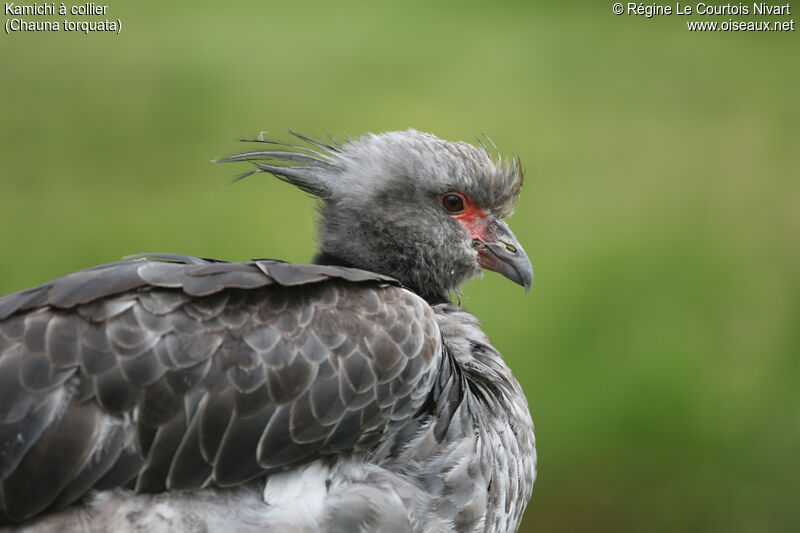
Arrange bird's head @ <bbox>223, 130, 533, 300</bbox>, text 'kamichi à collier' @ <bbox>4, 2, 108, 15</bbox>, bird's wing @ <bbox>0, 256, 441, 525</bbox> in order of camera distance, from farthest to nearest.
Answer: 1. text 'kamichi à collier' @ <bbox>4, 2, 108, 15</bbox>
2. bird's head @ <bbox>223, 130, 533, 300</bbox>
3. bird's wing @ <bbox>0, 256, 441, 525</bbox>

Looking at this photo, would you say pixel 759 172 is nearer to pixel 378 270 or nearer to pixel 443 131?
pixel 443 131

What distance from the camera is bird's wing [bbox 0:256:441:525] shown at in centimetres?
142

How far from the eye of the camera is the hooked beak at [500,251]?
2.17 meters

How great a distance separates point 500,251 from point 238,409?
906 millimetres

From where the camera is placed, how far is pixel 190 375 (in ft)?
4.83

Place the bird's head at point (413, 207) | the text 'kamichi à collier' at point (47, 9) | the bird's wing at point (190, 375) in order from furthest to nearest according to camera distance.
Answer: the text 'kamichi à collier' at point (47, 9) → the bird's head at point (413, 207) → the bird's wing at point (190, 375)

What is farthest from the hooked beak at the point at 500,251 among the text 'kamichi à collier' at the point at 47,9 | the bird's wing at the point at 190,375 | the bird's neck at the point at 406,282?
the text 'kamichi à collier' at the point at 47,9

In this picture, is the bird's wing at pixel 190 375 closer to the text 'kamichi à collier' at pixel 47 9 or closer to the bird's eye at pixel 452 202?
the bird's eye at pixel 452 202

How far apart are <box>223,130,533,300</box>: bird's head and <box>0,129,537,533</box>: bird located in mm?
384

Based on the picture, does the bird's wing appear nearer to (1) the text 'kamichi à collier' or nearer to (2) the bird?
(2) the bird

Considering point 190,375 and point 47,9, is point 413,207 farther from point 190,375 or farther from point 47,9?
point 47,9

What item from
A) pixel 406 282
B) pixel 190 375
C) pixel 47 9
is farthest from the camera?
pixel 47 9

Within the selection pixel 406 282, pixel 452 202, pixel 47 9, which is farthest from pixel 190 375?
pixel 47 9

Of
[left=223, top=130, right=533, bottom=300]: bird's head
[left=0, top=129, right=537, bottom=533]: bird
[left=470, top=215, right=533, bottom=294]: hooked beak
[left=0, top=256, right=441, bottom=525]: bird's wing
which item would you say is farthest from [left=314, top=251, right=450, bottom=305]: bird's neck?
[left=0, top=256, right=441, bottom=525]: bird's wing
